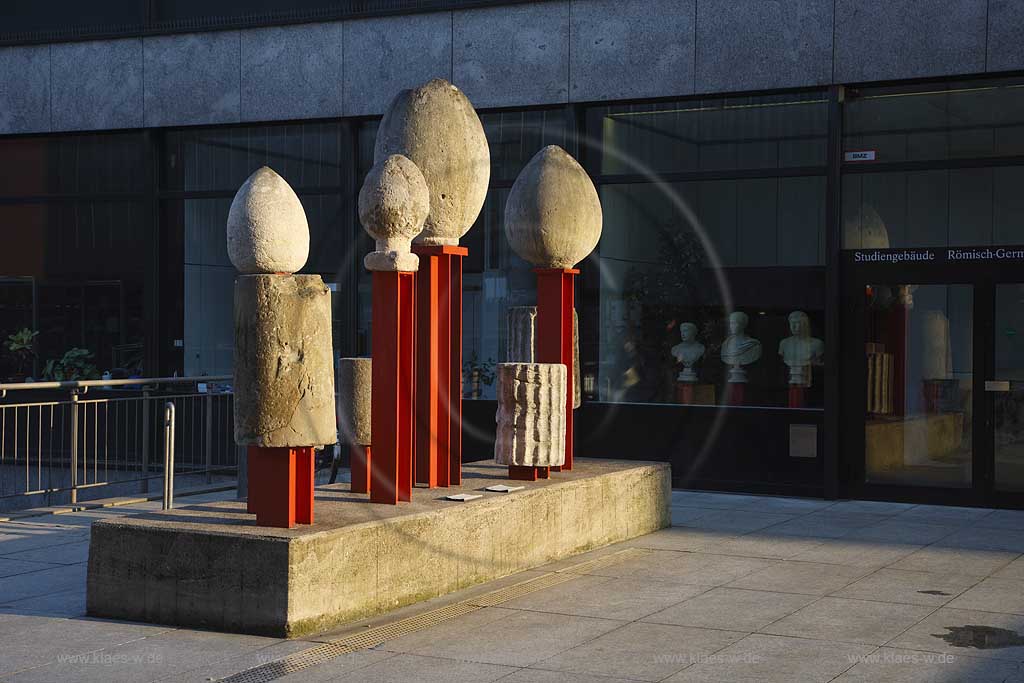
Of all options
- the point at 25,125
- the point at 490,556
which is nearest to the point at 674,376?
the point at 490,556

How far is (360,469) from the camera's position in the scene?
9.52 metres

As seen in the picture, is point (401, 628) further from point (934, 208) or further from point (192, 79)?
point (192, 79)

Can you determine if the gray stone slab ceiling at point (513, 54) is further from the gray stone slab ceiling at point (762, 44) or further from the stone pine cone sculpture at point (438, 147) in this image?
the stone pine cone sculpture at point (438, 147)

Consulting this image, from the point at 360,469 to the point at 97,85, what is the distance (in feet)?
31.4

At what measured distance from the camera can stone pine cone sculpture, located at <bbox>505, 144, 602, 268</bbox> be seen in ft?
35.7

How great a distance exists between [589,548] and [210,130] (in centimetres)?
889

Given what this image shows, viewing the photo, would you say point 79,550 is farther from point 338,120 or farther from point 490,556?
point 338,120

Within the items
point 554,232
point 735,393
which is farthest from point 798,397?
point 554,232

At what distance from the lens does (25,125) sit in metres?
17.5

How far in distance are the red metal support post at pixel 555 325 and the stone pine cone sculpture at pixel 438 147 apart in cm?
112

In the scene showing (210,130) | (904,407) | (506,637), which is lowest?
(506,637)

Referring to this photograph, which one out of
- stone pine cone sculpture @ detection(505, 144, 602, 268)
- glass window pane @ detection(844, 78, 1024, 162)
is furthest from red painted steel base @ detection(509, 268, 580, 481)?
glass window pane @ detection(844, 78, 1024, 162)

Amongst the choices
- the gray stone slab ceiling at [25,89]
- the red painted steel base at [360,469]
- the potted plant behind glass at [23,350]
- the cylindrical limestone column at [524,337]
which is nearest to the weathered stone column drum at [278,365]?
the red painted steel base at [360,469]

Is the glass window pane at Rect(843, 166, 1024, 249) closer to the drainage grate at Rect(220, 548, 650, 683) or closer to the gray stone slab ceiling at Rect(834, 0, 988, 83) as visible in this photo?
the gray stone slab ceiling at Rect(834, 0, 988, 83)
